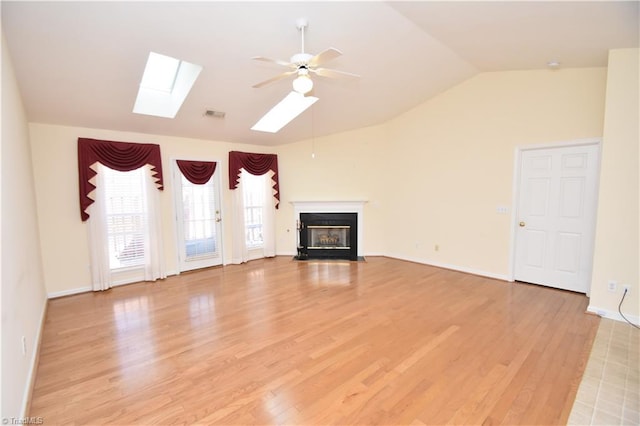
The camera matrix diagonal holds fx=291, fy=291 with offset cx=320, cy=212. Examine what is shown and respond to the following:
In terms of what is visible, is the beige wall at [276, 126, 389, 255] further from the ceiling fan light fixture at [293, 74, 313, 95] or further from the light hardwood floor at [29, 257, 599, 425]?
the ceiling fan light fixture at [293, 74, 313, 95]

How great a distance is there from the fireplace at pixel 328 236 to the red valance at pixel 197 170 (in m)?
2.04

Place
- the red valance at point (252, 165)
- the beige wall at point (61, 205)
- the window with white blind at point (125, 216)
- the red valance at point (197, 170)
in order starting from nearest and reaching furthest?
the beige wall at point (61, 205) → the window with white blind at point (125, 216) → the red valance at point (197, 170) → the red valance at point (252, 165)

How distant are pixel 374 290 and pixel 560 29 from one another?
3.57 metres

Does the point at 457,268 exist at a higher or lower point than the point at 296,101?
lower

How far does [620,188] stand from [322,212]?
14.6ft

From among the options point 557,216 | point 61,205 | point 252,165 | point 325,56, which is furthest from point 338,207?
point 61,205

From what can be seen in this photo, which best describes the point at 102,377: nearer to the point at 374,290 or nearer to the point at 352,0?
the point at 374,290

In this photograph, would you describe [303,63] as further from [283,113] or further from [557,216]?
[557,216]

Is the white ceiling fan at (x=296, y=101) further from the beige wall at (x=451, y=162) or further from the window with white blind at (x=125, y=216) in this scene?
the window with white blind at (x=125, y=216)

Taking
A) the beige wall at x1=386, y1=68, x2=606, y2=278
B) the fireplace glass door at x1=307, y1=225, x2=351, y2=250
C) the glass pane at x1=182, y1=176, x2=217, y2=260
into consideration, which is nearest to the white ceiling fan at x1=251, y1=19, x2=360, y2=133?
the glass pane at x1=182, y1=176, x2=217, y2=260

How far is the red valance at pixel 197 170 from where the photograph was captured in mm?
5113

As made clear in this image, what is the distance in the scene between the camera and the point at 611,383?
7.21ft

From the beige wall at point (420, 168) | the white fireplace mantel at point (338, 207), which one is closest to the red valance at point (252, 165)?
the beige wall at point (420, 168)

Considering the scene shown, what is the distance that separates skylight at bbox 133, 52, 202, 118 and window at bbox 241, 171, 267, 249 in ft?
6.88
